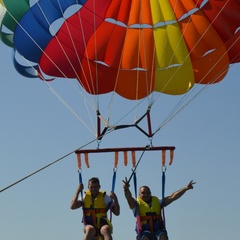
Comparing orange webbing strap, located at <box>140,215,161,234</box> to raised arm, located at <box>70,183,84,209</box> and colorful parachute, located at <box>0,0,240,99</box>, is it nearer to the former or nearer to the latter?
raised arm, located at <box>70,183,84,209</box>

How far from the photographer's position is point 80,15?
34.6 ft

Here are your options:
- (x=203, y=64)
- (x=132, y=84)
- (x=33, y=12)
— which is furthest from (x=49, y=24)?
(x=203, y=64)

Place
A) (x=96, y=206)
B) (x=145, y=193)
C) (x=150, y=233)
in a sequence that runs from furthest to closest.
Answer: (x=145, y=193)
(x=96, y=206)
(x=150, y=233)

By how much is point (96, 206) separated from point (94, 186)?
0.28 m

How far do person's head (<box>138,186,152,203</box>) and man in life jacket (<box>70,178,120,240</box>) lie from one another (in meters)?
0.39

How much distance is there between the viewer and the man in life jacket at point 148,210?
846 centimetres

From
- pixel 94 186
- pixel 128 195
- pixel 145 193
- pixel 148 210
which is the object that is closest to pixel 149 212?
pixel 148 210

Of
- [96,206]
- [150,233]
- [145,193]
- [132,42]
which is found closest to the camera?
[150,233]

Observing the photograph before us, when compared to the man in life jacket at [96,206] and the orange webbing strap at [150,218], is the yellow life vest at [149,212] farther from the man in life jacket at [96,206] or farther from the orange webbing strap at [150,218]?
the man in life jacket at [96,206]

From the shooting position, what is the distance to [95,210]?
338 inches

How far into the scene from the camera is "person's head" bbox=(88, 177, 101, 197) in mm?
8625

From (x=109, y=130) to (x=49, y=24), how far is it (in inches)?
95.2

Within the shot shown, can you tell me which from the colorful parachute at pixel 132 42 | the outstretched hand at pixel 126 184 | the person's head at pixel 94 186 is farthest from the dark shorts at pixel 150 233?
the colorful parachute at pixel 132 42

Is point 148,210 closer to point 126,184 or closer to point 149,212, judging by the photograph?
point 149,212
